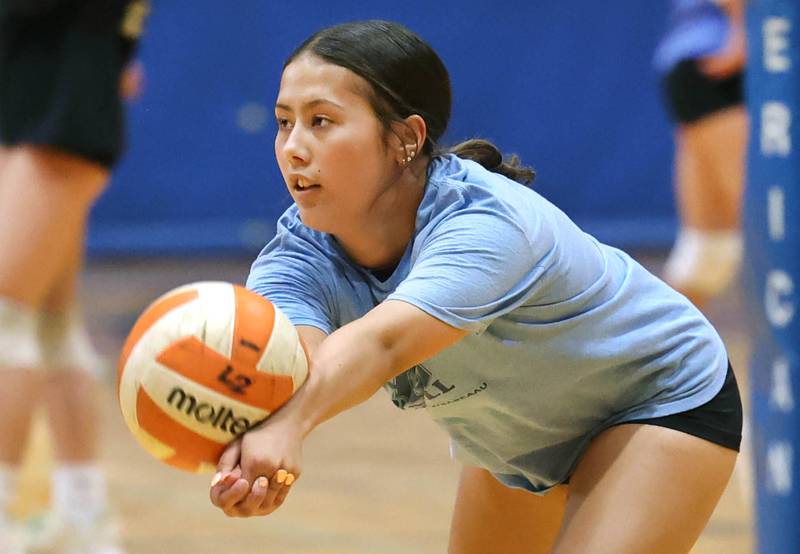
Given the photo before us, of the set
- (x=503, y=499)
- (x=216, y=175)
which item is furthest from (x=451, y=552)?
(x=216, y=175)

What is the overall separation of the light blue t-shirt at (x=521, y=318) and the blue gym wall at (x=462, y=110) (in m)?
6.03

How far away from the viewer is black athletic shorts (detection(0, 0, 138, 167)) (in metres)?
3.47

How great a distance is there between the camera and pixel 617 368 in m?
2.26

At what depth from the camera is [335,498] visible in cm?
453

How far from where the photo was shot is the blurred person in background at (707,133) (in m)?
5.27

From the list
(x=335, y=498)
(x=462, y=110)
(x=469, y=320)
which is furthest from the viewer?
(x=462, y=110)

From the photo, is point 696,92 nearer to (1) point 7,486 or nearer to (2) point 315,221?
(1) point 7,486

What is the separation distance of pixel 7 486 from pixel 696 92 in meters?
3.06

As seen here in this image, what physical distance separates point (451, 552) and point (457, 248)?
0.91 m

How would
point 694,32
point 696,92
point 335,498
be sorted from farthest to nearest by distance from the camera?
point 694,32 → point 696,92 → point 335,498

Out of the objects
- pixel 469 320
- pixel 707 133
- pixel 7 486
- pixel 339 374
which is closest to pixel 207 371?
pixel 339 374

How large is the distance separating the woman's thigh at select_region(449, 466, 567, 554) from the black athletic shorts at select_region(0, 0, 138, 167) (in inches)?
56.4

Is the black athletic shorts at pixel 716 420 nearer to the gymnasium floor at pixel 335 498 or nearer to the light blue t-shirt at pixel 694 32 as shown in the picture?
the gymnasium floor at pixel 335 498

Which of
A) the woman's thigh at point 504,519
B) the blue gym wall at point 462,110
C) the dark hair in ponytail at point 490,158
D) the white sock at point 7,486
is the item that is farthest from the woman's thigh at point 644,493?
the blue gym wall at point 462,110
